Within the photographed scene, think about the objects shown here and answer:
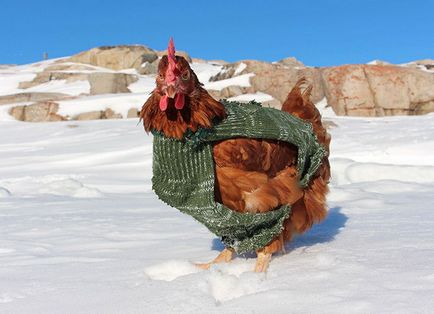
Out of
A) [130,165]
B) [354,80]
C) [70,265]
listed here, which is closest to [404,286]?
[70,265]

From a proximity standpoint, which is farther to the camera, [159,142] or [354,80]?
[354,80]

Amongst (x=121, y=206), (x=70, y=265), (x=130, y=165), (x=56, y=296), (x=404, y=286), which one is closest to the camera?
(x=404, y=286)

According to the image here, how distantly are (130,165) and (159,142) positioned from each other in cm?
623

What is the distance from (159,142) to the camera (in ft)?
8.81

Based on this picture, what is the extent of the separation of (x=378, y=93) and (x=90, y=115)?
1000cm

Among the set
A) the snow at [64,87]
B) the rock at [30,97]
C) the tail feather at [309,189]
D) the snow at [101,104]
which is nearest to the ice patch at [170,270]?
the tail feather at [309,189]

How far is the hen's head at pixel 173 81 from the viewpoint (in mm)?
2410

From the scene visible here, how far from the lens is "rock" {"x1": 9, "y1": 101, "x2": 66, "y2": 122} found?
1834 centimetres

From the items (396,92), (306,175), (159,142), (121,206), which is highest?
(396,92)

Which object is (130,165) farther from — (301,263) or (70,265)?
(301,263)

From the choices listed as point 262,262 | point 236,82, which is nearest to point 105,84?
point 236,82

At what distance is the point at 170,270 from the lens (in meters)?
2.98

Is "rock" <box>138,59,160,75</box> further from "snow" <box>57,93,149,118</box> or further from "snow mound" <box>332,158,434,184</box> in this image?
"snow mound" <box>332,158,434,184</box>

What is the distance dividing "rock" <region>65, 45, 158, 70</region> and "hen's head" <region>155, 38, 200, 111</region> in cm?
3476
